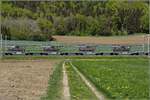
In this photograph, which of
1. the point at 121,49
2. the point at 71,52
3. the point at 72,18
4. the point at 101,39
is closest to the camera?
the point at 71,52

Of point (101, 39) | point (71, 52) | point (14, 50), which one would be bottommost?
point (71, 52)

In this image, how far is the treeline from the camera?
357ft

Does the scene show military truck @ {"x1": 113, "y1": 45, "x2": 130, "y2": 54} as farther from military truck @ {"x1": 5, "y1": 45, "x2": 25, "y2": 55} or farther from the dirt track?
the dirt track

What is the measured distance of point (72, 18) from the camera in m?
120

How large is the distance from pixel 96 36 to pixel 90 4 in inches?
473

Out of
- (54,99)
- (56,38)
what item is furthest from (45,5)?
(54,99)

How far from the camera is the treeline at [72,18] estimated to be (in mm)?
108750

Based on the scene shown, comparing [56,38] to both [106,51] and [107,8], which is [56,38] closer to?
[107,8]

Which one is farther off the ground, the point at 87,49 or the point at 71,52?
the point at 87,49

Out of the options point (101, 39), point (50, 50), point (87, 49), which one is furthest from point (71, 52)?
point (101, 39)

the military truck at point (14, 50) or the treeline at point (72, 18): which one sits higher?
the treeline at point (72, 18)

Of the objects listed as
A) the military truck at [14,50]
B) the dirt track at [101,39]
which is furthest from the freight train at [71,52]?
the dirt track at [101,39]

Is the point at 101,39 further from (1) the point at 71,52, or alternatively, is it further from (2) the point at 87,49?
(1) the point at 71,52

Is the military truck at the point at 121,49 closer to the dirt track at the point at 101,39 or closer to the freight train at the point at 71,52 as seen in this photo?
the freight train at the point at 71,52
